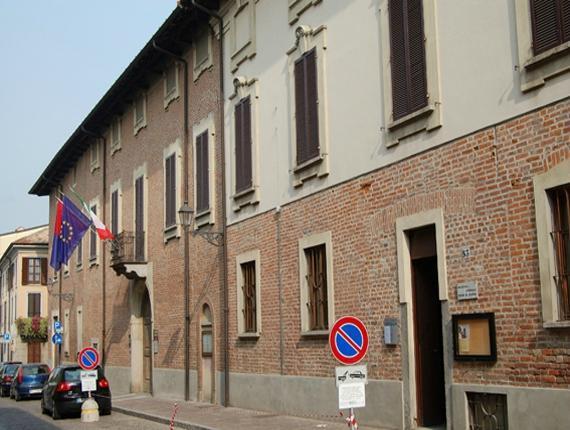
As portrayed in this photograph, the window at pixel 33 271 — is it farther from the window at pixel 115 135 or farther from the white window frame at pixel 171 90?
the white window frame at pixel 171 90

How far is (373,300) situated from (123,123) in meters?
19.5

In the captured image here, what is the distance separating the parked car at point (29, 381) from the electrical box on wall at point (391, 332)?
21.5 meters

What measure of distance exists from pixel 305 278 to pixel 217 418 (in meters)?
3.76

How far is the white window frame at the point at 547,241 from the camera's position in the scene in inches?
428

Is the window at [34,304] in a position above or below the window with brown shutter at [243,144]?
below

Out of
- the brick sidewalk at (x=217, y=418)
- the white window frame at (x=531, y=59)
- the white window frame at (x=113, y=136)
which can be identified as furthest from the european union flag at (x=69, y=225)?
the white window frame at (x=531, y=59)

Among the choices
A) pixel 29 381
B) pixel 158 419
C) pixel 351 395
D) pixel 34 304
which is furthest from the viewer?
pixel 34 304

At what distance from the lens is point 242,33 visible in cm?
2120

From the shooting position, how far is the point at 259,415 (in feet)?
61.2

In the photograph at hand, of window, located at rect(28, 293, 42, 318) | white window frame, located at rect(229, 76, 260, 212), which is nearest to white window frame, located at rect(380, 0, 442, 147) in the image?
white window frame, located at rect(229, 76, 260, 212)

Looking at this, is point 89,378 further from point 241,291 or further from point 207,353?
point 241,291

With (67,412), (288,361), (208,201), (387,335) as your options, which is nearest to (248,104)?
(208,201)

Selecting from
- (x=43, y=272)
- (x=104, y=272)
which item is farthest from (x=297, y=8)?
(x=43, y=272)

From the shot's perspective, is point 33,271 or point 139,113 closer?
point 139,113
